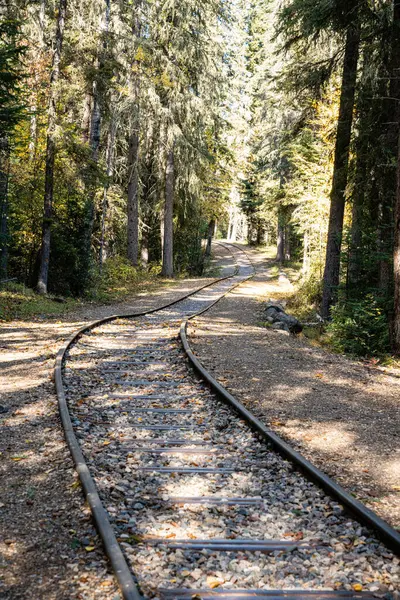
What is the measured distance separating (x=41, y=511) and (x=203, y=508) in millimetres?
1222

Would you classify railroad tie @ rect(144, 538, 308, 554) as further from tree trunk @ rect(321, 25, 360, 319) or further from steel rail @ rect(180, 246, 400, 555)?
tree trunk @ rect(321, 25, 360, 319)

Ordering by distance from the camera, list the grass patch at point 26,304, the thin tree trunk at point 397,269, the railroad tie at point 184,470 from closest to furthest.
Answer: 1. the railroad tie at point 184,470
2. the thin tree trunk at point 397,269
3. the grass patch at point 26,304

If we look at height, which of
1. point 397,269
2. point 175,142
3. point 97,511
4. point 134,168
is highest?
point 175,142

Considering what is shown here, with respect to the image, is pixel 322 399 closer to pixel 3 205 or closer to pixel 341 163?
pixel 341 163

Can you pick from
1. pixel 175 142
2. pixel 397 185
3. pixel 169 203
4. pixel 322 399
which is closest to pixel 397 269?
pixel 397 185

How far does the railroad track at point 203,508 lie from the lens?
314 centimetres

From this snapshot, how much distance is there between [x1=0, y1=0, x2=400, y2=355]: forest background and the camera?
1223cm

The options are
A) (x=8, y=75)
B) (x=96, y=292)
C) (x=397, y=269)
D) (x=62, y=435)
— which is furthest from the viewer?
(x=96, y=292)

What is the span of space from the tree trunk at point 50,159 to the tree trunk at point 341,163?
26.6 feet

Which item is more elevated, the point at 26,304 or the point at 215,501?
the point at 26,304

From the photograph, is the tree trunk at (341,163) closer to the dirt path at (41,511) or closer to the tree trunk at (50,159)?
the tree trunk at (50,159)

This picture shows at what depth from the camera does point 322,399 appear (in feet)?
23.7

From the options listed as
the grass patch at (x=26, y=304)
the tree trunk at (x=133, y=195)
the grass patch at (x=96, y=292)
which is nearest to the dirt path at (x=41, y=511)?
the grass patch at (x=26, y=304)

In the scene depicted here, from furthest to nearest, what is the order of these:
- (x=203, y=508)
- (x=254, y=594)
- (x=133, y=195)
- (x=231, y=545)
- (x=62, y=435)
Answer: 1. (x=133, y=195)
2. (x=62, y=435)
3. (x=203, y=508)
4. (x=231, y=545)
5. (x=254, y=594)
